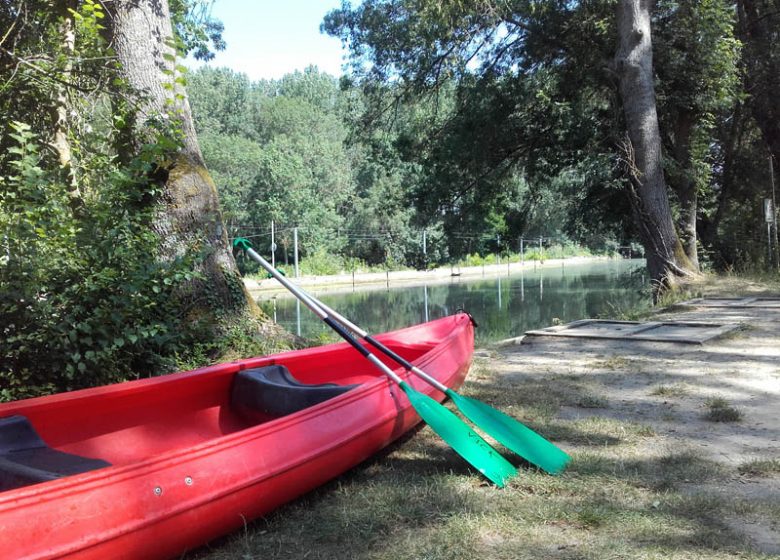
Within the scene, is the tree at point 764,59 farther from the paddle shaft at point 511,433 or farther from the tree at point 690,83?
the paddle shaft at point 511,433

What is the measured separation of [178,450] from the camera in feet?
7.18

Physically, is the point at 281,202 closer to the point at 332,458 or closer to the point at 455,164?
the point at 455,164

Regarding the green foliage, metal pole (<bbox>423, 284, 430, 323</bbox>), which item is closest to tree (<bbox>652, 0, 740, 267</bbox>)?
metal pole (<bbox>423, 284, 430, 323</bbox>)

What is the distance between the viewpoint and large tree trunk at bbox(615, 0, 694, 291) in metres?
10.4

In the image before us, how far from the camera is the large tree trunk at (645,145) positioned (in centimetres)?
1040

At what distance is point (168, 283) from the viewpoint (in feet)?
13.0

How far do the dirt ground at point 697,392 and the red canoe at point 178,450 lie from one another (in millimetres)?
1216

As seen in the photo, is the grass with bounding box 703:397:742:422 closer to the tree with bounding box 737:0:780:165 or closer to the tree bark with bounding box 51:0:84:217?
the tree bark with bounding box 51:0:84:217

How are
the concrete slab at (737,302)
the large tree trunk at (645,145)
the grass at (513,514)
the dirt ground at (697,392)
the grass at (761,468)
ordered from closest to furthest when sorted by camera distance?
the grass at (513,514) < the dirt ground at (697,392) < the grass at (761,468) < the concrete slab at (737,302) < the large tree trunk at (645,145)

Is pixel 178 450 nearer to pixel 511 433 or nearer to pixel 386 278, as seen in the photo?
pixel 511 433

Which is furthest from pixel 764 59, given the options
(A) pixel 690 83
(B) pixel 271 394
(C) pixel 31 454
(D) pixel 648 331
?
(C) pixel 31 454

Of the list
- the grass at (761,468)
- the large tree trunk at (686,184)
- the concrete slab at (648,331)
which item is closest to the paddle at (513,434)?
the grass at (761,468)

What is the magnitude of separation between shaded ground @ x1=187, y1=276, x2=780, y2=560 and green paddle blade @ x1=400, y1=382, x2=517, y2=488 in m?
0.07

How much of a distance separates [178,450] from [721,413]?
308cm
